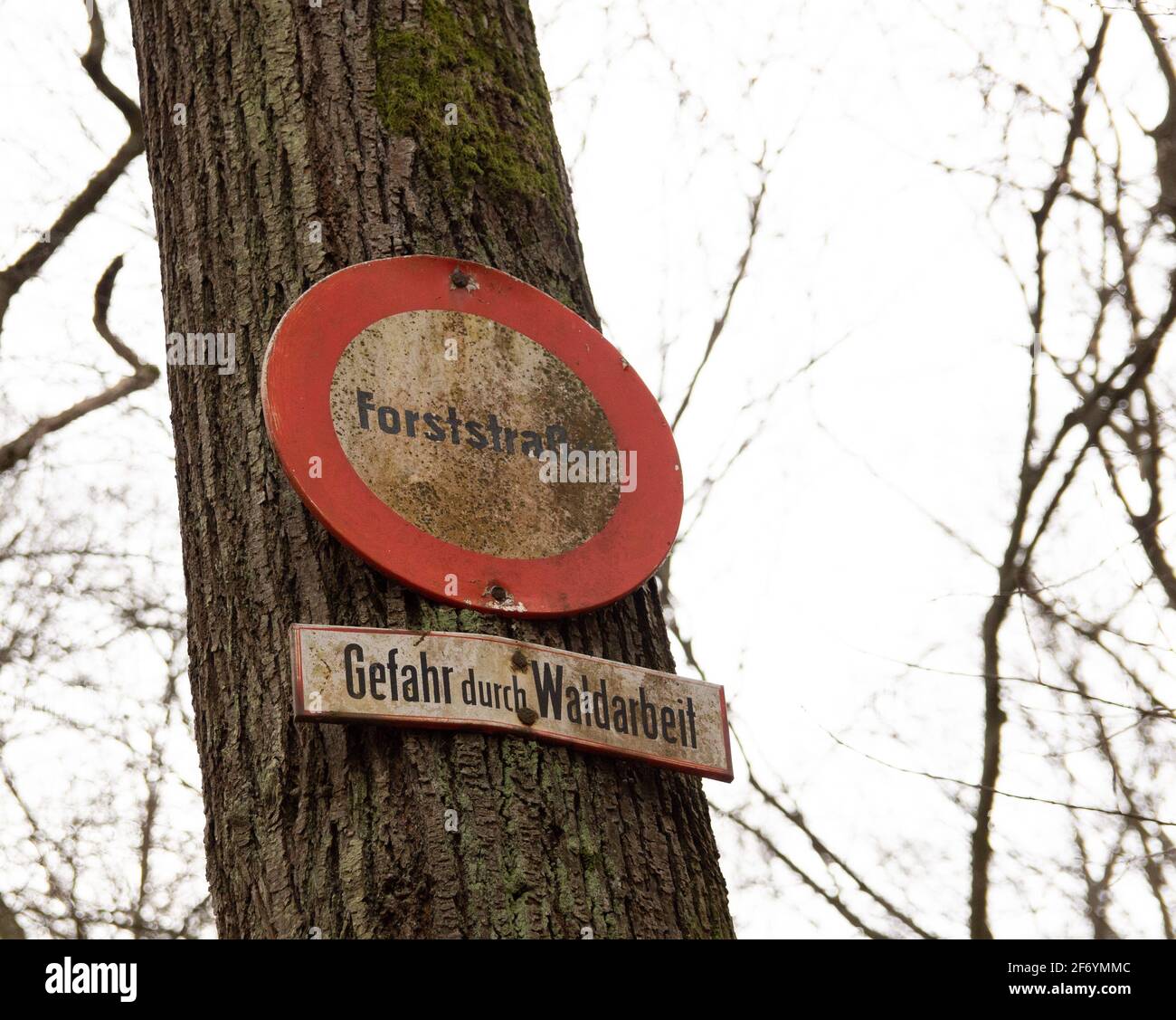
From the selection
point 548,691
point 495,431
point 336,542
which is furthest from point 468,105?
point 548,691

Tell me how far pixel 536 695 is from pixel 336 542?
32 centimetres

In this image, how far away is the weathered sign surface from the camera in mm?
1597

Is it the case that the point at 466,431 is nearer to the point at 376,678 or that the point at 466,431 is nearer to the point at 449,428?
the point at 449,428

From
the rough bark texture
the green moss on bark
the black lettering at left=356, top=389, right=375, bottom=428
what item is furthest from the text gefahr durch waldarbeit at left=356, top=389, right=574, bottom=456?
the green moss on bark

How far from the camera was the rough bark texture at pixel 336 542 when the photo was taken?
1.44 meters

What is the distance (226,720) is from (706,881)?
63cm

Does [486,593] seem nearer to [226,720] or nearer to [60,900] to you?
[226,720]

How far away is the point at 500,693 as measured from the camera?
151 cm

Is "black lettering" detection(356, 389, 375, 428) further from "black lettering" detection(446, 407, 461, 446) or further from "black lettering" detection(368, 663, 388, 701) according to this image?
"black lettering" detection(368, 663, 388, 701)

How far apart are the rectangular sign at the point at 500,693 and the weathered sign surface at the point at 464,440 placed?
0.29ft

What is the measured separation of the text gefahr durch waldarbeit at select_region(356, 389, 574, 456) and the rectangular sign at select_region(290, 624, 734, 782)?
282 millimetres

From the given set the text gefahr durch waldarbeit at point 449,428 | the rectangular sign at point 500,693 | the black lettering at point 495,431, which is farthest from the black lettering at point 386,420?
the rectangular sign at point 500,693

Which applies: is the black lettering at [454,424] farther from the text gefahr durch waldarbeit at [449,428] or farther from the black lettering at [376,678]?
the black lettering at [376,678]
